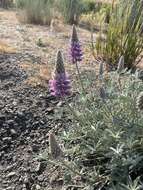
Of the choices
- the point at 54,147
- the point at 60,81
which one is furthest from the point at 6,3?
the point at 54,147

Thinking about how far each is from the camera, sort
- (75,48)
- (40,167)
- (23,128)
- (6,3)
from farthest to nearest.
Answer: (6,3)
(23,128)
(40,167)
(75,48)

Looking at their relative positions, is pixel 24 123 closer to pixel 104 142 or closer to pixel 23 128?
pixel 23 128

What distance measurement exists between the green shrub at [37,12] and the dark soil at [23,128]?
12.4 ft

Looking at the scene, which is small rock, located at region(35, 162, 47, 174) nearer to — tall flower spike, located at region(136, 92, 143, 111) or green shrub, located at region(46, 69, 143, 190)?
green shrub, located at region(46, 69, 143, 190)

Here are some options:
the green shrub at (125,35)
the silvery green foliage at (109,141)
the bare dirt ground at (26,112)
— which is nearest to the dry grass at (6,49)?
the bare dirt ground at (26,112)

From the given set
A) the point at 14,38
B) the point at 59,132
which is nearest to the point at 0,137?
the point at 59,132

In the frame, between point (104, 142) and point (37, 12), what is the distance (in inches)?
254

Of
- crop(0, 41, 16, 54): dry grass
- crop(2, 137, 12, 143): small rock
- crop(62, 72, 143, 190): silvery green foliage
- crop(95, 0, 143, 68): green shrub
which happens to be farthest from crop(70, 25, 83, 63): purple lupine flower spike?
crop(0, 41, 16, 54): dry grass

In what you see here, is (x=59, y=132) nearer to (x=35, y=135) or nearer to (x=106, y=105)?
(x=35, y=135)

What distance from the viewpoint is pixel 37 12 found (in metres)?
9.31

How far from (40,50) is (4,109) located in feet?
7.24

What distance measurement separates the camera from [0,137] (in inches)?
163

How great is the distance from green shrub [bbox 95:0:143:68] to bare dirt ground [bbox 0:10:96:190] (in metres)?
0.42

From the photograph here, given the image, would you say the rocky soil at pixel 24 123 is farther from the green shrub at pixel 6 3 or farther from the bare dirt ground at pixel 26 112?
the green shrub at pixel 6 3
